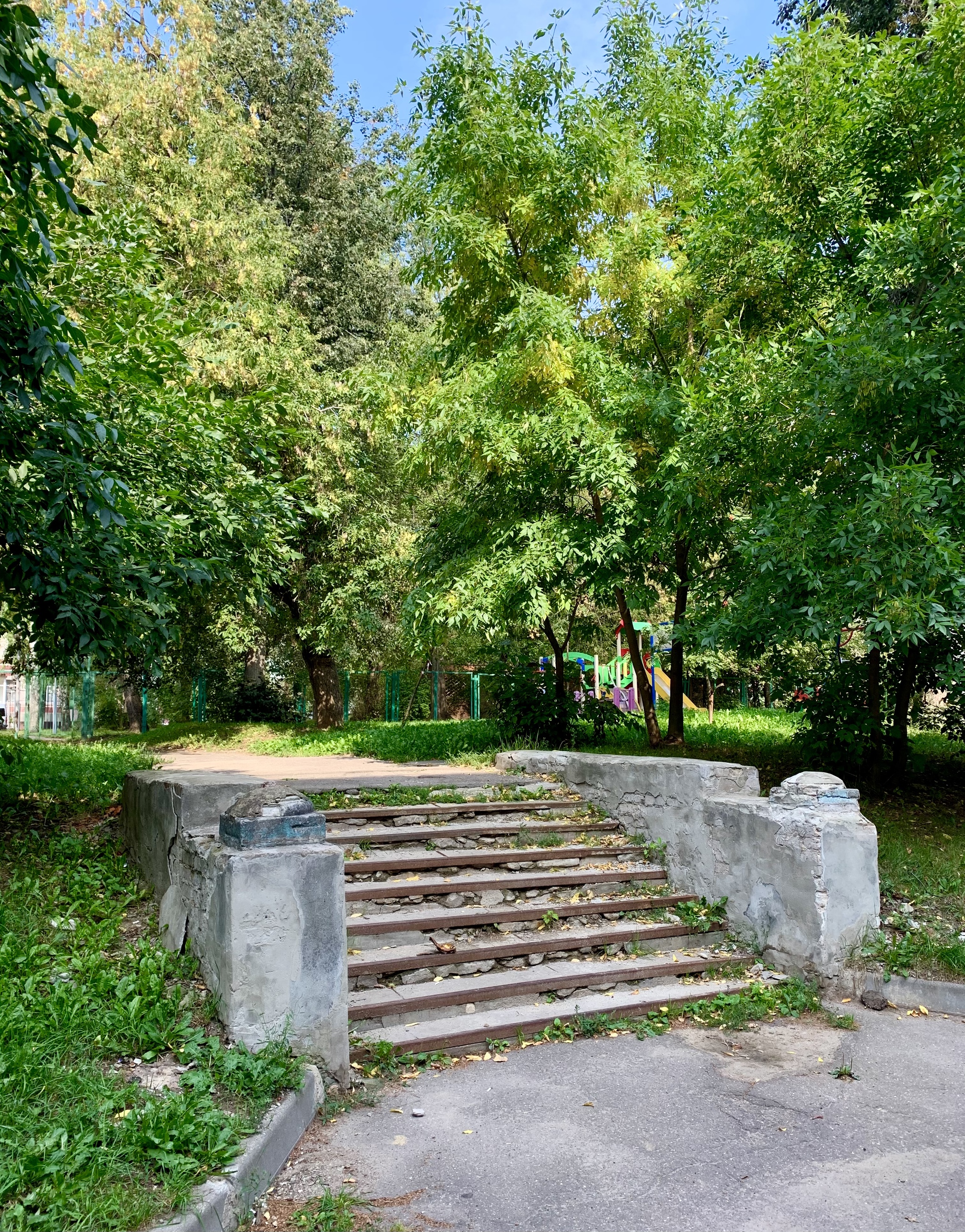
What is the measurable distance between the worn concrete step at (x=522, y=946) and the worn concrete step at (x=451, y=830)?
934mm

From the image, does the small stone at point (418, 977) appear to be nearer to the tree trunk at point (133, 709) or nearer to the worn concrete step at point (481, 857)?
the worn concrete step at point (481, 857)

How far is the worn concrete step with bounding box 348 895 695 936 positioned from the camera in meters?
5.21

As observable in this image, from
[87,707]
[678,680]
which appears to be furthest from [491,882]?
[87,707]

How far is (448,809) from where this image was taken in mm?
6602

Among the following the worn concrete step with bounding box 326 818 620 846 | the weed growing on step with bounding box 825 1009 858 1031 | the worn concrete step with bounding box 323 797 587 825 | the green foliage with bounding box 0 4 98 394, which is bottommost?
the weed growing on step with bounding box 825 1009 858 1031

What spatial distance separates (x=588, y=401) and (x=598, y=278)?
1.47 m

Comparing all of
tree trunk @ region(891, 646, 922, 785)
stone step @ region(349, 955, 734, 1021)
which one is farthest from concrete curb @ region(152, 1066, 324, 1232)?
tree trunk @ region(891, 646, 922, 785)

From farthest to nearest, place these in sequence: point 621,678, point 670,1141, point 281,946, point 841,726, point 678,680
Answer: point 621,678, point 678,680, point 841,726, point 281,946, point 670,1141

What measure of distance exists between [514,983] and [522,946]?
0.35m

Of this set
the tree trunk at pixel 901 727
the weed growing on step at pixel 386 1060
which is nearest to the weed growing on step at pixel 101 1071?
the weed growing on step at pixel 386 1060

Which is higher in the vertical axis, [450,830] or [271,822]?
[271,822]

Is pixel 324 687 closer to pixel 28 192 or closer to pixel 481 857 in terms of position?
pixel 481 857

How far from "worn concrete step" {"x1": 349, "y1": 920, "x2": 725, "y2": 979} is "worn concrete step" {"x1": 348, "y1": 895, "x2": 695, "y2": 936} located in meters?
0.10

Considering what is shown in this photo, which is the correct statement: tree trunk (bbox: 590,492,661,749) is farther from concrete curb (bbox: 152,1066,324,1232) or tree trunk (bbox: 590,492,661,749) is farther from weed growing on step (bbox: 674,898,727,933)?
concrete curb (bbox: 152,1066,324,1232)
